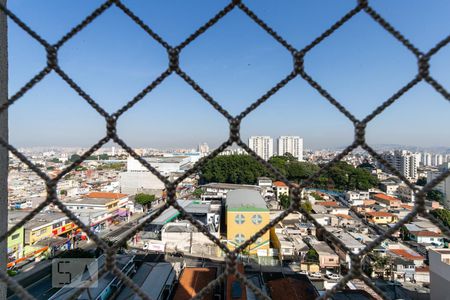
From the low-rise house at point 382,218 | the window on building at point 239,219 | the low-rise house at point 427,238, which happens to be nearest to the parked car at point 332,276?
the window on building at point 239,219

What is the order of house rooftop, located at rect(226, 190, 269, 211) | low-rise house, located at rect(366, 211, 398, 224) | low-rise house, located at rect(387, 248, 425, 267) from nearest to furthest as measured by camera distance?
low-rise house, located at rect(387, 248, 425, 267), house rooftop, located at rect(226, 190, 269, 211), low-rise house, located at rect(366, 211, 398, 224)

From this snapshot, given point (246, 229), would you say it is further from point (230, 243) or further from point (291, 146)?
point (291, 146)

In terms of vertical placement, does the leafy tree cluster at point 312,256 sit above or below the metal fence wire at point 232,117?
below

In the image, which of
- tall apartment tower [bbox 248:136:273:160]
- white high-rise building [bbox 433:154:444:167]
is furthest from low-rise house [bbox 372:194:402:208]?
white high-rise building [bbox 433:154:444:167]

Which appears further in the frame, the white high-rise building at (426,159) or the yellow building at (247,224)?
the white high-rise building at (426,159)

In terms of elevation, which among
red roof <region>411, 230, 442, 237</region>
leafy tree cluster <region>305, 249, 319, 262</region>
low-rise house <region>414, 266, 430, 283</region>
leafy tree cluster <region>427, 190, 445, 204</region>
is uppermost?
leafy tree cluster <region>427, 190, 445, 204</region>

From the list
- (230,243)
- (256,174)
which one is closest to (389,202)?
(256,174)

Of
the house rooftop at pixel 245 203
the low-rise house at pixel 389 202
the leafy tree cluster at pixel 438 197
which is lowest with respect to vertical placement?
the low-rise house at pixel 389 202

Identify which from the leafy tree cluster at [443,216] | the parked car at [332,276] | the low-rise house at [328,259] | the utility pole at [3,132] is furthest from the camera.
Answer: the leafy tree cluster at [443,216]

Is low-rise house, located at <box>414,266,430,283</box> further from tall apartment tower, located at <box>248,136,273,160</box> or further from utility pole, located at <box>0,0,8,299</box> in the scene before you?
tall apartment tower, located at <box>248,136,273,160</box>

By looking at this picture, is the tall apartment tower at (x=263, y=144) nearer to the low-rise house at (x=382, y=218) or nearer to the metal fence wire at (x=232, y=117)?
the low-rise house at (x=382, y=218)

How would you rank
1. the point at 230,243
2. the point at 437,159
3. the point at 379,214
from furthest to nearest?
the point at 437,159 → the point at 379,214 → the point at 230,243

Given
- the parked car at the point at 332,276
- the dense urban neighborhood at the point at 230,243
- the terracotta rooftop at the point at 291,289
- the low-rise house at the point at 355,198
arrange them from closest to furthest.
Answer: the dense urban neighborhood at the point at 230,243 < the terracotta rooftop at the point at 291,289 < the parked car at the point at 332,276 < the low-rise house at the point at 355,198
